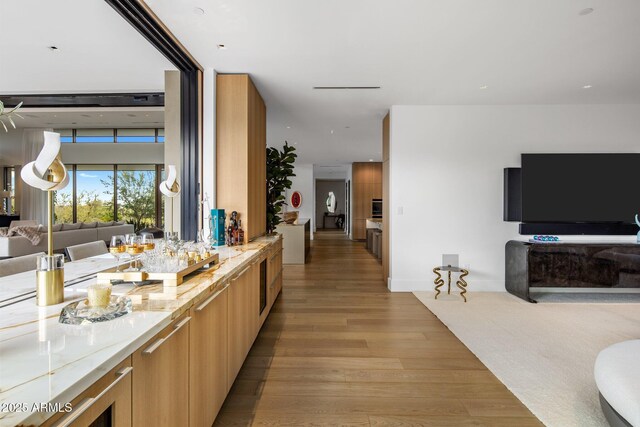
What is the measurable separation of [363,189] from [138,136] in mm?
7534

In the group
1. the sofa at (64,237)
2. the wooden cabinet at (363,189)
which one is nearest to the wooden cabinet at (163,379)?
the sofa at (64,237)

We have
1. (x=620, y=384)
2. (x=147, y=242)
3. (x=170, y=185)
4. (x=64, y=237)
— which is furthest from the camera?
(x=64, y=237)

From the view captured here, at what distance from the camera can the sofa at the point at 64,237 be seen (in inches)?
230

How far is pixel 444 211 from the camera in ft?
16.0

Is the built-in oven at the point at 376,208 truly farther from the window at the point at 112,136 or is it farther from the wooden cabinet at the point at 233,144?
the wooden cabinet at the point at 233,144

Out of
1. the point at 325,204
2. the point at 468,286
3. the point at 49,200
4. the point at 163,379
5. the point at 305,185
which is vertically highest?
the point at 305,185

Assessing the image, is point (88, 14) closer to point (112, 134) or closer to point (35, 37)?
point (35, 37)

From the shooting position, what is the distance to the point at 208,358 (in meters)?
1.66

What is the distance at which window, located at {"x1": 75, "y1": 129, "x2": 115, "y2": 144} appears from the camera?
10078 millimetres

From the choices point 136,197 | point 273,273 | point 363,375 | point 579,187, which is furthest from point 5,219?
point 579,187

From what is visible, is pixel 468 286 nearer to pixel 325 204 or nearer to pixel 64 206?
pixel 64 206

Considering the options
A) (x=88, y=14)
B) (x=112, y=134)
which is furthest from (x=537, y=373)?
(x=112, y=134)

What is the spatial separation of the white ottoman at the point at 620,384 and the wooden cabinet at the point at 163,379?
2055 mm

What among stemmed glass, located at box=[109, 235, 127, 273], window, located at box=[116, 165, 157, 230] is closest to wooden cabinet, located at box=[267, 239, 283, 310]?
stemmed glass, located at box=[109, 235, 127, 273]
